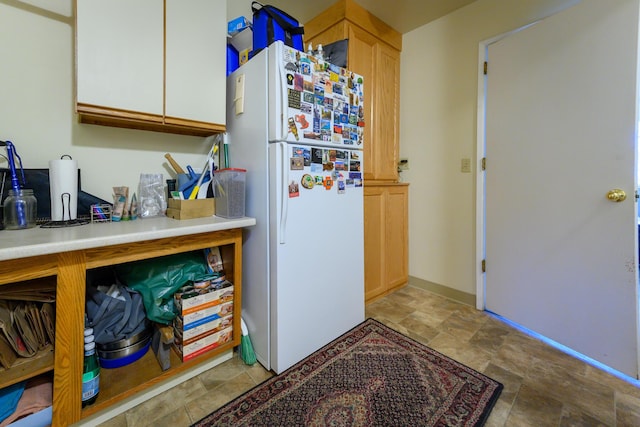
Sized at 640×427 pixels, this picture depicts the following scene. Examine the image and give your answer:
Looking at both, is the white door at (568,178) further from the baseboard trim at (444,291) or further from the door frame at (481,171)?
the baseboard trim at (444,291)

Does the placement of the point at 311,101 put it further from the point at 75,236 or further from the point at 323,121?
the point at 75,236

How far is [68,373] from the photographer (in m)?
0.98

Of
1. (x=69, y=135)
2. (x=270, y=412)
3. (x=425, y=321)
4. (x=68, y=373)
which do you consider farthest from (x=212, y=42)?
(x=425, y=321)

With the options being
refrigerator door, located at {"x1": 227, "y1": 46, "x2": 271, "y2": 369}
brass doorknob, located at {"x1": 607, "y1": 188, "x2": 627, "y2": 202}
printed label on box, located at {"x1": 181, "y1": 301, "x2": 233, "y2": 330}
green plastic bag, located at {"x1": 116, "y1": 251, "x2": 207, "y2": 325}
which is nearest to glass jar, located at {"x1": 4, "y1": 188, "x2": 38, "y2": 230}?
green plastic bag, located at {"x1": 116, "y1": 251, "x2": 207, "y2": 325}

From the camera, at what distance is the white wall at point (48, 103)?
1224 millimetres

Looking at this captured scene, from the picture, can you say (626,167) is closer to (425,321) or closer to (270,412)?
(425,321)

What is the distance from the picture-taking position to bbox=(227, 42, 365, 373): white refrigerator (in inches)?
53.1

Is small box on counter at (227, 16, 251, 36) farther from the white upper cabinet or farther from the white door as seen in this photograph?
the white door

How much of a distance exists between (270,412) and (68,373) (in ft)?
2.66

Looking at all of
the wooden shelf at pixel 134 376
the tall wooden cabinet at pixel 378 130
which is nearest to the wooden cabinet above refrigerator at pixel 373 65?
the tall wooden cabinet at pixel 378 130

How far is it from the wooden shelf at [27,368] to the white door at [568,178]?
2666 mm

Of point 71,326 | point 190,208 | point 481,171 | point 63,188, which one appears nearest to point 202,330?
point 71,326

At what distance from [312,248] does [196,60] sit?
4.04ft

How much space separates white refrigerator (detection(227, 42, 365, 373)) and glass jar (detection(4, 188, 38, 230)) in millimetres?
954
